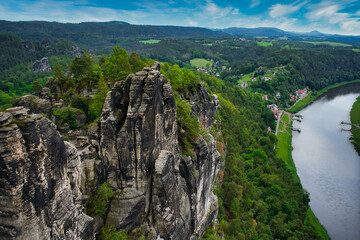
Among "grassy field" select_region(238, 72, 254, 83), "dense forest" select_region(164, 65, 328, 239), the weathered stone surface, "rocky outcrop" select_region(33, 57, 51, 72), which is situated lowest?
"dense forest" select_region(164, 65, 328, 239)

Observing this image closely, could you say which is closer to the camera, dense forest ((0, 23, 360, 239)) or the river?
dense forest ((0, 23, 360, 239))

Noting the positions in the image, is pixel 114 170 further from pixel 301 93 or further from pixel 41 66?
pixel 301 93

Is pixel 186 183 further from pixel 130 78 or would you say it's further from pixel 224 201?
pixel 224 201

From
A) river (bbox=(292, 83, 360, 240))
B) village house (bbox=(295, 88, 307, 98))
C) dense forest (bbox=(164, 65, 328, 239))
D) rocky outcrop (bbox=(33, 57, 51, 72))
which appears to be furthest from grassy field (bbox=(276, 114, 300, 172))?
rocky outcrop (bbox=(33, 57, 51, 72))

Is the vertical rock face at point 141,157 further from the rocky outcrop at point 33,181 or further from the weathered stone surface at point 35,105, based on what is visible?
the weathered stone surface at point 35,105

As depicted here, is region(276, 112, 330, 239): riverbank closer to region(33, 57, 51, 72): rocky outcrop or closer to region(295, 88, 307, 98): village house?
region(295, 88, 307, 98): village house

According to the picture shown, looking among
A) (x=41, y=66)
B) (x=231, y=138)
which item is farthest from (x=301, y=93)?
(x=41, y=66)

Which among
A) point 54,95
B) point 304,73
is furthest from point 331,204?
point 304,73
